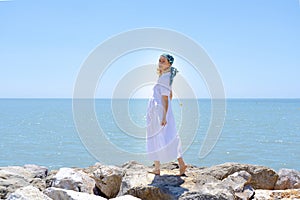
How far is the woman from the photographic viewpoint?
6.06 m

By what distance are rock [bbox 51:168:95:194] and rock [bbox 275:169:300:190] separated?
11.2 ft

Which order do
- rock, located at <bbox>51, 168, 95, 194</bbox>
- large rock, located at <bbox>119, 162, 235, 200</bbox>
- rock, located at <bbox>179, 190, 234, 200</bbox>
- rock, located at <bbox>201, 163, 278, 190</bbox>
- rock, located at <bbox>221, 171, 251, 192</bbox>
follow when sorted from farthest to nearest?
rock, located at <bbox>201, 163, 278, 190</bbox> < rock, located at <bbox>51, 168, 95, 194</bbox> < rock, located at <bbox>221, 171, 251, 192</bbox> < large rock, located at <bbox>119, 162, 235, 200</bbox> < rock, located at <bbox>179, 190, 234, 200</bbox>

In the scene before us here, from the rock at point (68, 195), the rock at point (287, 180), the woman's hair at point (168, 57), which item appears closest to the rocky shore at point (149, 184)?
the rock at point (68, 195)

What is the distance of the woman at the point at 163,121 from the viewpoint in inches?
239

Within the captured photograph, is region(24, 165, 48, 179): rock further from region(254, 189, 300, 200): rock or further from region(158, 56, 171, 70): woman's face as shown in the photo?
region(254, 189, 300, 200): rock

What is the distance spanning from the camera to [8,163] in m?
19.7

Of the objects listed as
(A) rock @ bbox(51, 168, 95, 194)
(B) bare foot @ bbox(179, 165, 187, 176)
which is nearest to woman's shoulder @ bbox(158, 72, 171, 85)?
(B) bare foot @ bbox(179, 165, 187, 176)

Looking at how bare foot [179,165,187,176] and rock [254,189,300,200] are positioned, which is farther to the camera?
bare foot [179,165,187,176]

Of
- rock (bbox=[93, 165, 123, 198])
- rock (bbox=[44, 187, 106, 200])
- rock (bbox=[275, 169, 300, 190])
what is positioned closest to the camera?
rock (bbox=[44, 187, 106, 200])

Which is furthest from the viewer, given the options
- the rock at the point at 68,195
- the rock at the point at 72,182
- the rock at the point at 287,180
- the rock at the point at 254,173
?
the rock at the point at 287,180

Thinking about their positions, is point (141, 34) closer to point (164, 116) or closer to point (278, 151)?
point (164, 116)

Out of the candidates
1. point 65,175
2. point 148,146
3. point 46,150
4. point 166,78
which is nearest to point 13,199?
point 65,175

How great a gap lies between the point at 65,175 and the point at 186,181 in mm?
1849

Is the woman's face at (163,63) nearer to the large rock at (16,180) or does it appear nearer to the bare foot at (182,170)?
the bare foot at (182,170)
